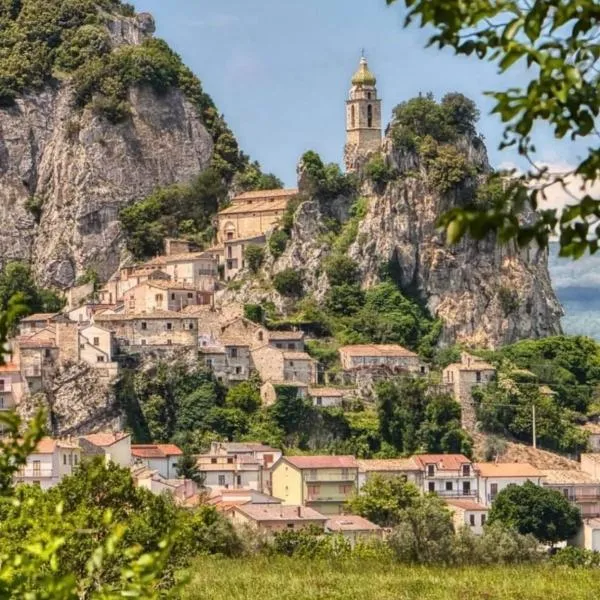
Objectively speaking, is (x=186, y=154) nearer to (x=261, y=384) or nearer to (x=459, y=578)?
(x=261, y=384)

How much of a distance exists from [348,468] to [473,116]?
82.2ft

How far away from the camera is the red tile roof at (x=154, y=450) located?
241ft

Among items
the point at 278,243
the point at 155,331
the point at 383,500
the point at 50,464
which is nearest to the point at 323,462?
the point at 383,500

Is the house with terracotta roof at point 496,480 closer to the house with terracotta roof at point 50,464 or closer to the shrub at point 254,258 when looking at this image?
the house with terracotta roof at point 50,464

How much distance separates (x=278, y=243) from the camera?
90.6m

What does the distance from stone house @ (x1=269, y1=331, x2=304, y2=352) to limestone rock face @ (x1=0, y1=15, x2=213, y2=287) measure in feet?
50.6

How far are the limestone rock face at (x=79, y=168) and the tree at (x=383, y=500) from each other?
2696cm

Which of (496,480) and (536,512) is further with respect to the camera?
(496,480)

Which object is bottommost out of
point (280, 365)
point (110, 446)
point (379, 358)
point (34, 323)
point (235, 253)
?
point (110, 446)

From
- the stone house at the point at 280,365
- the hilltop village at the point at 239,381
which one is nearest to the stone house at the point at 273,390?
the hilltop village at the point at 239,381

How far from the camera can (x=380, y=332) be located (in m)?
85.8

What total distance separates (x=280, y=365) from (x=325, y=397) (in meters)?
2.54

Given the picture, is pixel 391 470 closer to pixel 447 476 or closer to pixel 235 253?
pixel 447 476

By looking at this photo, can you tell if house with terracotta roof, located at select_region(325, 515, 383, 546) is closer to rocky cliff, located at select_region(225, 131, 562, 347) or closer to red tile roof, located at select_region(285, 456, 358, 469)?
red tile roof, located at select_region(285, 456, 358, 469)
